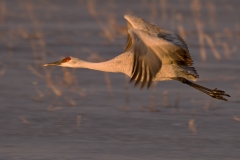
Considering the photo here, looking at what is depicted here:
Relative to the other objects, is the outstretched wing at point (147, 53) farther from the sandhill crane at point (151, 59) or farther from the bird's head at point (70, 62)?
the bird's head at point (70, 62)

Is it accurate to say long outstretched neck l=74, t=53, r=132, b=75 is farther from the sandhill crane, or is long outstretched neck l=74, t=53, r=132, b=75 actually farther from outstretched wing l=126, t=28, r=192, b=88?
outstretched wing l=126, t=28, r=192, b=88

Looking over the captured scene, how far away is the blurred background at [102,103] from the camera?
6.57 meters

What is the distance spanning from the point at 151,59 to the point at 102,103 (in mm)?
1691

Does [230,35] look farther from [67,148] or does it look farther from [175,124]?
[67,148]

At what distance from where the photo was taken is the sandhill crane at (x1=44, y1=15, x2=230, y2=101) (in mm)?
6902

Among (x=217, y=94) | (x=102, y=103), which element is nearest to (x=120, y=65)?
(x=102, y=103)

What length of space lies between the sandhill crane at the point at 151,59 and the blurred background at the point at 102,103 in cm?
47

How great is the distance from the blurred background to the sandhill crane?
466mm

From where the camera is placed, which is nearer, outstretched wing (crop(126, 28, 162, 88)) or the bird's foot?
outstretched wing (crop(126, 28, 162, 88))

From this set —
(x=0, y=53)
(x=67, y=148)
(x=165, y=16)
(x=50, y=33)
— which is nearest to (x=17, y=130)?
(x=67, y=148)

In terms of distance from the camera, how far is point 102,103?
8469mm

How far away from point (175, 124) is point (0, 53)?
5.03m

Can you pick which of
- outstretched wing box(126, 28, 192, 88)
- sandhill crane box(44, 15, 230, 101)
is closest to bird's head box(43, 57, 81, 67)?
sandhill crane box(44, 15, 230, 101)

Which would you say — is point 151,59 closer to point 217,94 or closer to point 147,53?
point 147,53
